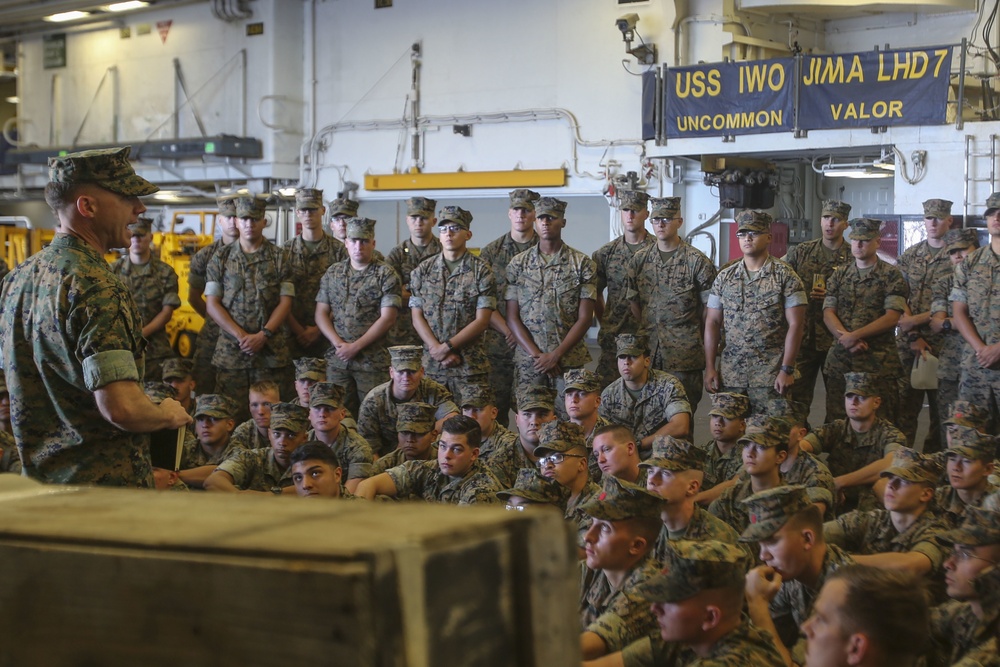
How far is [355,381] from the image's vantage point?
278 inches

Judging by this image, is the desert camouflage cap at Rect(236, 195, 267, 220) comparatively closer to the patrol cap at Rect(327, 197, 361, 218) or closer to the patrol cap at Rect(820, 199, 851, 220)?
the patrol cap at Rect(327, 197, 361, 218)

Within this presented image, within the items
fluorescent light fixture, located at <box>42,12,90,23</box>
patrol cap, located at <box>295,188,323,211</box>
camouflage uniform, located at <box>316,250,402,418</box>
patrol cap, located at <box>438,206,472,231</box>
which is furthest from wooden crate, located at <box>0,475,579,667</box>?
fluorescent light fixture, located at <box>42,12,90,23</box>

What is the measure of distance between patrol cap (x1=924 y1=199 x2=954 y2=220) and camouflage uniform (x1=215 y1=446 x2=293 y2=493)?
472cm

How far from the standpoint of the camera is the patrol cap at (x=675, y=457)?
4145 mm

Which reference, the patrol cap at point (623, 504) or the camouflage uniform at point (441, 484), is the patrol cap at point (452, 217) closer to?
the camouflage uniform at point (441, 484)

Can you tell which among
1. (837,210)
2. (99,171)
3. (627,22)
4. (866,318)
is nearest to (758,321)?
(866,318)

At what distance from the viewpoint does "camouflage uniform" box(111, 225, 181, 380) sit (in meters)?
8.12

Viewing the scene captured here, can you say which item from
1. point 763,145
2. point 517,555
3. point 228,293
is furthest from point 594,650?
point 763,145

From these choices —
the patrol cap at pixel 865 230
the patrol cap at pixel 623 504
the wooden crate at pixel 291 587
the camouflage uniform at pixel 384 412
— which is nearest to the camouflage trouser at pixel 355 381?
the camouflage uniform at pixel 384 412

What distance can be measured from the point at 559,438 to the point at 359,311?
270cm

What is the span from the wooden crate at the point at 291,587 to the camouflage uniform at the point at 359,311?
593cm

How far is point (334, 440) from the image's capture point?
18.4 ft

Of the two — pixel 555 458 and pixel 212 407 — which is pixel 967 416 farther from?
pixel 212 407

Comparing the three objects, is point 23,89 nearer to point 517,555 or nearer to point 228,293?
point 228,293
